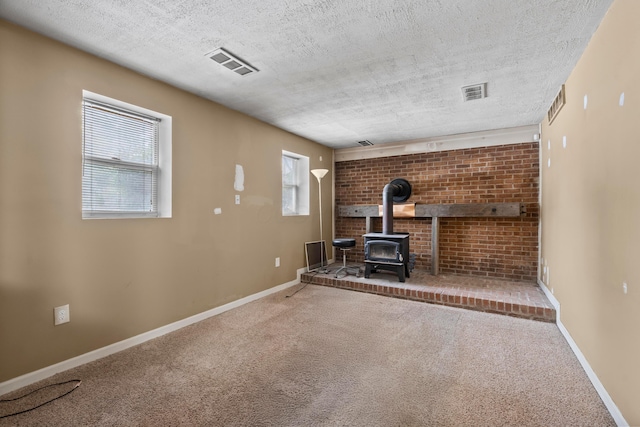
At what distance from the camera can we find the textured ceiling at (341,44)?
5.73ft

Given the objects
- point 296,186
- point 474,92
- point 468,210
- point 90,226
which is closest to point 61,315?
point 90,226

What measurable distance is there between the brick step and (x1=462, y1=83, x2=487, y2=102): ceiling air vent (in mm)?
2241

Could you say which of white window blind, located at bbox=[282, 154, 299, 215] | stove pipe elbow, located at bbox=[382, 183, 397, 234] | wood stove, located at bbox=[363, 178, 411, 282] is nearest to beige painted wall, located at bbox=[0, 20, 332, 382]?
white window blind, located at bbox=[282, 154, 299, 215]

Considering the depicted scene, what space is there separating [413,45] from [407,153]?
9.79ft

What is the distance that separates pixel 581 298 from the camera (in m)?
2.16

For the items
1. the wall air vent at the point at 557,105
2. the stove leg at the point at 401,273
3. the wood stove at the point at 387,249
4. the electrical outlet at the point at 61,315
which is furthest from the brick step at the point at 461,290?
the electrical outlet at the point at 61,315

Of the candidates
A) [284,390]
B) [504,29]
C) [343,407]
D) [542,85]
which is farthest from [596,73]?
[284,390]

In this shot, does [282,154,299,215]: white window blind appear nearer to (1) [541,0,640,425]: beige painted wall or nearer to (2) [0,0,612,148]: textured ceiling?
(2) [0,0,612,148]: textured ceiling

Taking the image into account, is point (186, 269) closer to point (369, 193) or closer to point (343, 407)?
point (343, 407)

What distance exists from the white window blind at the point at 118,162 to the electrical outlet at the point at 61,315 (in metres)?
0.70

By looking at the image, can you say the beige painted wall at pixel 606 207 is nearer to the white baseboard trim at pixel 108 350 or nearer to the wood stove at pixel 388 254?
the wood stove at pixel 388 254

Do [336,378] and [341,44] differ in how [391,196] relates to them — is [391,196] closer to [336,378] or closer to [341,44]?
[341,44]

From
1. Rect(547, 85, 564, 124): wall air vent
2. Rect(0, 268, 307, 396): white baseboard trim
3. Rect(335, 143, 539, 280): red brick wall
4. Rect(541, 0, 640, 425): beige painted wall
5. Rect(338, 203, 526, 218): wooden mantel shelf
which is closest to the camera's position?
Rect(541, 0, 640, 425): beige painted wall

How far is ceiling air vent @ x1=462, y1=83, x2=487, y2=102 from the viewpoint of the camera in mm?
2840
